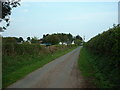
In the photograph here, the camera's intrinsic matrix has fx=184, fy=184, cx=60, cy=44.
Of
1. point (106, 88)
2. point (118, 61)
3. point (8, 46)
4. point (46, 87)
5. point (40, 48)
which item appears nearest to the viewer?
point (106, 88)

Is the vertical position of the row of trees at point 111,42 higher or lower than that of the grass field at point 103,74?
higher

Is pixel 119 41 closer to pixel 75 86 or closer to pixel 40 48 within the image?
pixel 75 86

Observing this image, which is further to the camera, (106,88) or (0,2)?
(0,2)

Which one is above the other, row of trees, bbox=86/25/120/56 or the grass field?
row of trees, bbox=86/25/120/56

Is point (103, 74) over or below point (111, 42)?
below

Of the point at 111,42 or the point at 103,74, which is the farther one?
the point at 111,42

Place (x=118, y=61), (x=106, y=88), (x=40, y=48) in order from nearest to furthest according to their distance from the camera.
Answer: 1. (x=106, y=88)
2. (x=118, y=61)
3. (x=40, y=48)

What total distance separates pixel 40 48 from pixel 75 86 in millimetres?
25261

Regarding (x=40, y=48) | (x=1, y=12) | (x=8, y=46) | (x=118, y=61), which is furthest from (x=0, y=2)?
(x=40, y=48)

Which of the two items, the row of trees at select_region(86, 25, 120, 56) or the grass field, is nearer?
the grass field

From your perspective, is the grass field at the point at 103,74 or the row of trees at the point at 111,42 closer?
the grass field at the point at 103,74

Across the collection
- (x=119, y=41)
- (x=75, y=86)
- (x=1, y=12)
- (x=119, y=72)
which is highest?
(x=1, y=12)

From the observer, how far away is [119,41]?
9.21 metres

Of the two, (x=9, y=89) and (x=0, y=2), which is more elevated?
(x=0, y=2)
